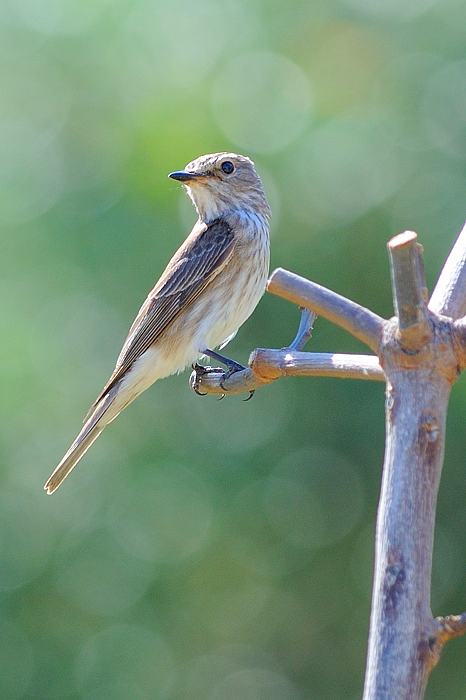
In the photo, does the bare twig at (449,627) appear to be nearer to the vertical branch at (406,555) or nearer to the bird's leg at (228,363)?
the vertical branch at (406,555)

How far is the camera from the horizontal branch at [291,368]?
1777mm

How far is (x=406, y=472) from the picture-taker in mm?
1315

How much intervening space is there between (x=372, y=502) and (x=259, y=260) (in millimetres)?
1549

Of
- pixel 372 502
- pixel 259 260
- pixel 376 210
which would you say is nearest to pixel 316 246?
pixel 376 210

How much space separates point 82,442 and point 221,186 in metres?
1.39

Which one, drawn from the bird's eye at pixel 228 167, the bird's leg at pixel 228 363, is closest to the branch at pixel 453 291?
the bird's leg at pixel 228 363

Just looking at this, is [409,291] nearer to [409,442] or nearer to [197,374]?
[409,442]

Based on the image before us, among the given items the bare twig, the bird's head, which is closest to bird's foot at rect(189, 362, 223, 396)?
the bird's head

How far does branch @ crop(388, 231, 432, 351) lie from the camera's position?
1.35m

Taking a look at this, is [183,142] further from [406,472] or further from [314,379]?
[406,472]

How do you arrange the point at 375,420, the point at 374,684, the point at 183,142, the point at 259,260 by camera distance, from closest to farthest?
1. the point at 374,684
2. the point at 259,260
3. the point at 375,420
4. the point at 183,142

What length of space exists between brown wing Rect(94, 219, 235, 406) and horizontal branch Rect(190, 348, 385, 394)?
0.55 metres

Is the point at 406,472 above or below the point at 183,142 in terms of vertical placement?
below

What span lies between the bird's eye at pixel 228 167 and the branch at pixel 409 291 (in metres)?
2.83
